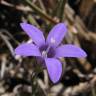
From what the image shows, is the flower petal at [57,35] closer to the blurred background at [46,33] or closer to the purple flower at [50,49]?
the purple flower at [50,49]

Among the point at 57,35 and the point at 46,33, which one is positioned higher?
the point at 57,35

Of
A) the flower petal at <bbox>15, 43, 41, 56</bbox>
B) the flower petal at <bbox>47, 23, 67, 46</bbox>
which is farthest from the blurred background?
the flower petal at <bbox>15, 43, 41, 56</bbox>

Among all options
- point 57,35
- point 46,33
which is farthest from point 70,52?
point 46,33

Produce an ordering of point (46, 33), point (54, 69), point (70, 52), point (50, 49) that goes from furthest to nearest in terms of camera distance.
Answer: point (46, 33), point (50, 49), point (70, 52), point (54, 69)

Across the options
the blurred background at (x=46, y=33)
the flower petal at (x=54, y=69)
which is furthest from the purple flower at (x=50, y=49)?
the blurred background at (x=46, y=33)

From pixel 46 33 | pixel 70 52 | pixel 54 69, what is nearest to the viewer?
pixel 54 69

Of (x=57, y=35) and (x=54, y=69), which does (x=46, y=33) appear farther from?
(x=54, y=69)

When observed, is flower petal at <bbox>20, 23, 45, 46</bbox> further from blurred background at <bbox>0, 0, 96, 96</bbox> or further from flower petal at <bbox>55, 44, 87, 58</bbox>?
blurred background at <bbox>0, 0, 96, 96</bbox>
